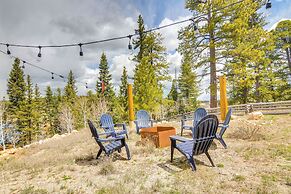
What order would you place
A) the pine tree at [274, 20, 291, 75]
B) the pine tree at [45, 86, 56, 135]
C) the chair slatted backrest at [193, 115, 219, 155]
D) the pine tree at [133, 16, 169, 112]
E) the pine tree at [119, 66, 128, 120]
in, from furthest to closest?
the pine tree at [45, 86, 56, 135] < the pine tree at [119, 66, 128, 120] < the pine tree at [274, 20, 291, 75] < the pine tree at [133, 16, 169, 112] < the chair slatted backrest at [193, 115, 219, 155]

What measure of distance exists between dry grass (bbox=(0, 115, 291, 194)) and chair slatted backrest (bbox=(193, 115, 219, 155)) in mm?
362

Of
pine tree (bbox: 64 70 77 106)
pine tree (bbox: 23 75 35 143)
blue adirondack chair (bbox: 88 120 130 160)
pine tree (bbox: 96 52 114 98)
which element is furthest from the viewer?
pine tree (bbox: 64 70 77 106)

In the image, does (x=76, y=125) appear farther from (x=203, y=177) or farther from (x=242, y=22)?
(x=203, y=177)

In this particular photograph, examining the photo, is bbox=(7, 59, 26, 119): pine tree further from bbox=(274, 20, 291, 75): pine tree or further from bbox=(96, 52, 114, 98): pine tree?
bbox=(274, 20, 291, 75): pine tree

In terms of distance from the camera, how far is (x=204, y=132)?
3.22m

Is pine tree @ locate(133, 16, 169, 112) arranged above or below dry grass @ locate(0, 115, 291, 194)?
above

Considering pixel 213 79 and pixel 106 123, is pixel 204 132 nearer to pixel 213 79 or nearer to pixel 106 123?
pixel 106 123

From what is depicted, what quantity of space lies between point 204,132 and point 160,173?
1.02 meters

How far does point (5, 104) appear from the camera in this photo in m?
18.3

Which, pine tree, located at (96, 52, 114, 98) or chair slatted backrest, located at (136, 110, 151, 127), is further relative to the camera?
pine tree, located at (96, 52, 114, 98)

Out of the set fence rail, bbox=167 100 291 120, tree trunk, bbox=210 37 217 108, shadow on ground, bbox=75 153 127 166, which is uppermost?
tree trunk, bbox=210 37 217 108

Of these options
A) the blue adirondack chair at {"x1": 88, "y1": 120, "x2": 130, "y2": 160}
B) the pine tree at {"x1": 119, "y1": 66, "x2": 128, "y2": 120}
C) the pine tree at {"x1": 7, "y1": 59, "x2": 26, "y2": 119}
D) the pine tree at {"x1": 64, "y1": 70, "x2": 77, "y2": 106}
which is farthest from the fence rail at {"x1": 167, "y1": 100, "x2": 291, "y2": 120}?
the pine tree at {"x1": 64, "y1": 70, "x2": 77, "y2": 106}

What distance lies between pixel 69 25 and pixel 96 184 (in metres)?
6.16

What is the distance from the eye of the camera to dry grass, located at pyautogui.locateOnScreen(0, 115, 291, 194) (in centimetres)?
259
